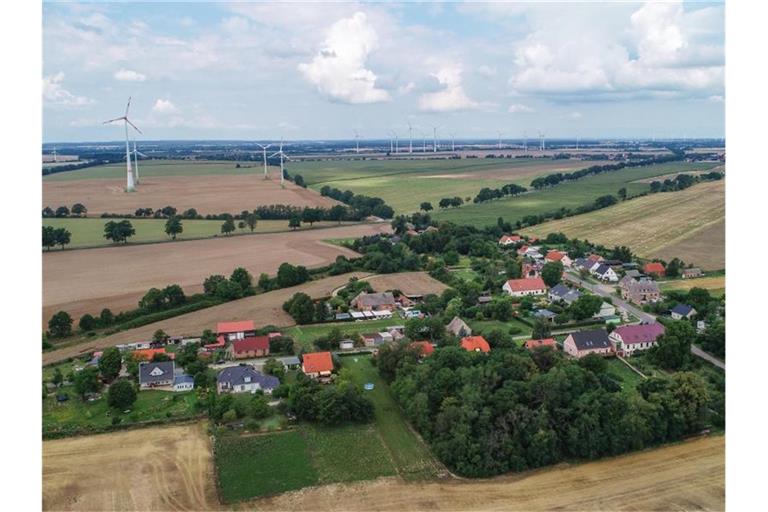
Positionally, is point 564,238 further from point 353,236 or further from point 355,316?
point 355,316

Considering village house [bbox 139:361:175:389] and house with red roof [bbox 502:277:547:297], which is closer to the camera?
village house [bbox 139:361:175:389]

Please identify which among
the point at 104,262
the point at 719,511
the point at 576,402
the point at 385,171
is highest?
the point at 385,171

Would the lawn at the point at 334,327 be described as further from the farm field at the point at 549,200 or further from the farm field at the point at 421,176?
the farm field at the point at 421,176

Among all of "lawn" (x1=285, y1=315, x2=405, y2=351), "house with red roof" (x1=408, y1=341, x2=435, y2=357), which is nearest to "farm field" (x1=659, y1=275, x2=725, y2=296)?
"lawn" (x1=285, y1=315, x2=405, y2=351)

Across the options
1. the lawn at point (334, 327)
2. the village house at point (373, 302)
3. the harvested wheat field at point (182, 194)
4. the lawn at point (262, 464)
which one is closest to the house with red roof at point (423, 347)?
the lawn at point (334, 327)

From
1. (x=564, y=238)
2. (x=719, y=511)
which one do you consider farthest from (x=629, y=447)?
(x=564, y=238)

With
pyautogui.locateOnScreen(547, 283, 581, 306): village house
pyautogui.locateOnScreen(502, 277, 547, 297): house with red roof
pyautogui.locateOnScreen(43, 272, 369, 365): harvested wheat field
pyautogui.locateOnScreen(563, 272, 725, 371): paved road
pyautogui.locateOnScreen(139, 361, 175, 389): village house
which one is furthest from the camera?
pyautogui.locateOnScreen(502, 277, 547, 297): house with red roof

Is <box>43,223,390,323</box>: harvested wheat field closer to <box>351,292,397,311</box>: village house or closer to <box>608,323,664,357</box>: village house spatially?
<box>351,292,397,311</box>: village house

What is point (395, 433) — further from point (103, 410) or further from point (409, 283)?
point (409, 283)
